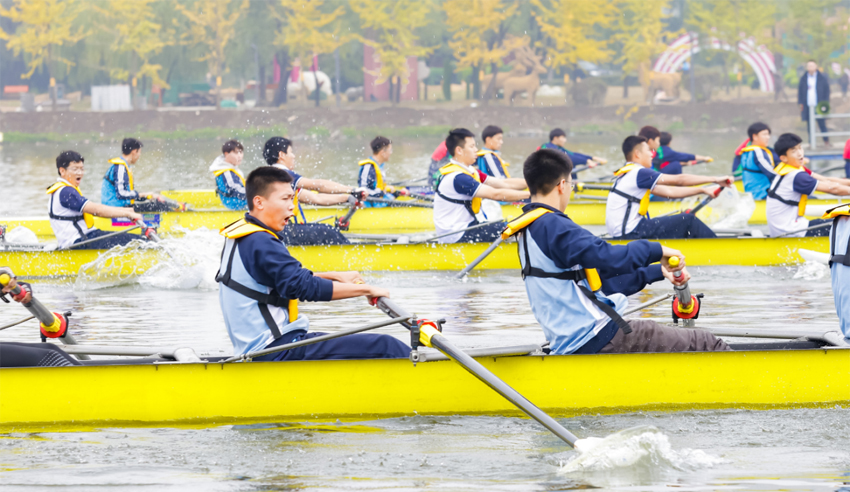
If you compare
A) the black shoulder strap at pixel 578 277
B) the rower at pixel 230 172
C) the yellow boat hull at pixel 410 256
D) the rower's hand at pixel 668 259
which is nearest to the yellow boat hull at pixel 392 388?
the black shoulder strap at pixel 578 277

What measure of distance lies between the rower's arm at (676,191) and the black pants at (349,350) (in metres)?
5.62

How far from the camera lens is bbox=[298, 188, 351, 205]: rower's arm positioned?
11398mm

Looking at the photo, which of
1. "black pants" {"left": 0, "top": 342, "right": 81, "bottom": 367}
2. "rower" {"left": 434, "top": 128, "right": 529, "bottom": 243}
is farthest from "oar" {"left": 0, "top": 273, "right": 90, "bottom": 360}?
"rower" {"left": 434, "top": 128, "right": 529, "bottom": 243}

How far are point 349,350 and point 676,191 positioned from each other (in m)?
6.20

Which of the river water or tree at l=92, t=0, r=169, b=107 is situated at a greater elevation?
tree at l=92, t=0, r=169, b=107

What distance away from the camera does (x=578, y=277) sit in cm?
563

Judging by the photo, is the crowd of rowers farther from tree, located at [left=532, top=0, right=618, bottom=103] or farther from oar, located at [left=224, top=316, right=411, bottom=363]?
tree, located at [left=532, top=0, right=618, bottom=103]

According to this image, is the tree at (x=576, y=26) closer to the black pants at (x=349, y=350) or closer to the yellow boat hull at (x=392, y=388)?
the yellow boat hull at (x=392, y=388)

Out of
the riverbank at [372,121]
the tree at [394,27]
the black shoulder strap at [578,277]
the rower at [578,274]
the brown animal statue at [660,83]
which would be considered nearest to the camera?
the rower at [578,274]

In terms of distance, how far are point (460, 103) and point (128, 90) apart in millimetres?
14589

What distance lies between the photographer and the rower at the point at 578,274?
17.8ft

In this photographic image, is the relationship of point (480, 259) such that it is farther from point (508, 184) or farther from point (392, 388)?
point (392, 388)

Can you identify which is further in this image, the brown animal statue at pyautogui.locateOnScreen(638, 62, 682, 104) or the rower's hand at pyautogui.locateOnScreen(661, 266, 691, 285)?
the brown animal statue at pyautogui.locateOnScreen(638, 62, 682, 104)

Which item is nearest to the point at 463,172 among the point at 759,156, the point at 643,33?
the point at 759,156
